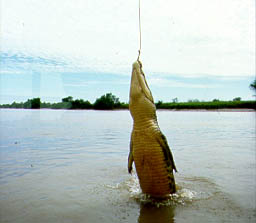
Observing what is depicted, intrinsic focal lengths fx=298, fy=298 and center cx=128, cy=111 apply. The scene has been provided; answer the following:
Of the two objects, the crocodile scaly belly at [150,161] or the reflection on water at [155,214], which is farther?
the crocodile scaly belly at [150,161]

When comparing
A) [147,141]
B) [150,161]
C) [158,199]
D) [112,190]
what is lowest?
[112,190]

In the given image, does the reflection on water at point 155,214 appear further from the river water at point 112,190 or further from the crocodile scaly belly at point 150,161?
the crocodile scaly belly at point 150,161

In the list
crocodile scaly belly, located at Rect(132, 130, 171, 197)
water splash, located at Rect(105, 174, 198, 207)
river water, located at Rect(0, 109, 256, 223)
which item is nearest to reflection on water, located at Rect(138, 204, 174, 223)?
river water, located at Rect(0, 109, 256, 223)

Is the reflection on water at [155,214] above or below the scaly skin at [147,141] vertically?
below

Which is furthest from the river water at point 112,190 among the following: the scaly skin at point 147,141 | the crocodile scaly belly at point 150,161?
the scaly skin at point 147,141

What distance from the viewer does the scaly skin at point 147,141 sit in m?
5.30

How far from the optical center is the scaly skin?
5.30 meters

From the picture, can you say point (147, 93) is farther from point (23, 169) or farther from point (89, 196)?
point (23, 169)

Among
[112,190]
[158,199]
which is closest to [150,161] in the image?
[158,199]

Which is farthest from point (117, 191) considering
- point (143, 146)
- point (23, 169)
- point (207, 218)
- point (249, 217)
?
point (23, 169)

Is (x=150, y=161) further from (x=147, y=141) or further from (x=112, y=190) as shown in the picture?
(x=112, y=190)

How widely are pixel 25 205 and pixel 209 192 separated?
147 inches

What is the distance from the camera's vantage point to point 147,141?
530 cm

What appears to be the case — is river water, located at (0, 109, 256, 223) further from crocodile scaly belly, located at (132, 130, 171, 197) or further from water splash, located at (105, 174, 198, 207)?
crocodile scaly belly, located at (132, 130, 171, 197)
